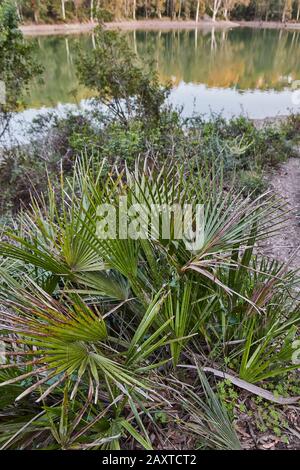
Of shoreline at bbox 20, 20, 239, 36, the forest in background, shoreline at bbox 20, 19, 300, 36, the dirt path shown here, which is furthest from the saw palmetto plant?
the forest in background

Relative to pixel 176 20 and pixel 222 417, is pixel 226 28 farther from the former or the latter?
pixel 222 417

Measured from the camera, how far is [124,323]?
169cm

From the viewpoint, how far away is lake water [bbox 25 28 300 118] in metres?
8.47

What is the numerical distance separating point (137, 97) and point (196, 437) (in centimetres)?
476

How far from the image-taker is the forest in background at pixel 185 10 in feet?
65.4

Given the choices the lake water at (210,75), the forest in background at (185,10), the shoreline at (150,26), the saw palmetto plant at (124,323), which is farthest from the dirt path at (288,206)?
the forest in background at (185,10)

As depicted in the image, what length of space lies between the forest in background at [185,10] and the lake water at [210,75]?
2757 millimetres

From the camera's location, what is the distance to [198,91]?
10.3 m

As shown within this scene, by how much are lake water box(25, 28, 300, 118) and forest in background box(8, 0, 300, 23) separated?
276 centimetres

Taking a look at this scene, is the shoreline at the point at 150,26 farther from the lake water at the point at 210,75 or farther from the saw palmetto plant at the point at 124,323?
the saw palmetto plant at the point at 124,323

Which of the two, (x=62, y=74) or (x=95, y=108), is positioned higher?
(x=62, y=74)

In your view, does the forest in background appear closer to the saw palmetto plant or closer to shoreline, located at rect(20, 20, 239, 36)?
shoreline, located at rect(20, 20, 239, 36)

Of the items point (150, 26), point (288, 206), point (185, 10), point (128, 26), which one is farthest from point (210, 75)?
point (185, 10)

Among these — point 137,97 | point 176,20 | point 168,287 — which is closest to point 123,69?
point 137,97
